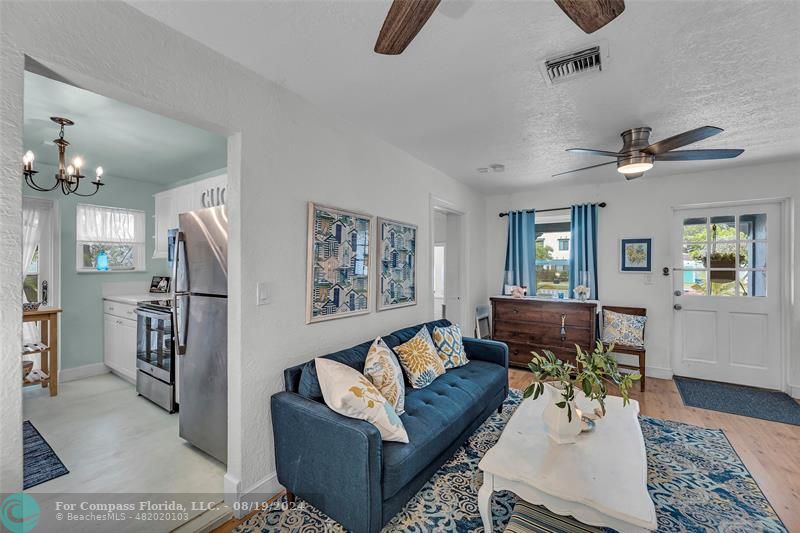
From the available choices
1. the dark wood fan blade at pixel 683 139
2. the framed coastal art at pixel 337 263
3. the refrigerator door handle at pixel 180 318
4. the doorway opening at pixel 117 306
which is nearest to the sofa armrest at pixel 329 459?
the doorway opening at pixel 117 306

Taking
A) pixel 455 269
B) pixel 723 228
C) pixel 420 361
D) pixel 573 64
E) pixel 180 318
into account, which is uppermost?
pixel 573 64

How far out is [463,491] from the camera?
208 centimetres

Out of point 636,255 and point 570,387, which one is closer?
point 570,387

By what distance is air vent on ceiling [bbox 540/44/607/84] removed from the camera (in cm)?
175

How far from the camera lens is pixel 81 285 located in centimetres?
402

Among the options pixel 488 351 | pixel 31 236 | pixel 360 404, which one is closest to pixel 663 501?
pixel 488 351

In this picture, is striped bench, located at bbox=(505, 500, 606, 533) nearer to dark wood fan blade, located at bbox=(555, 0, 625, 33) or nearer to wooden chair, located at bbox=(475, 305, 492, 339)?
dark wood fan blade, located at bbox=(555, 0, 625, 33)

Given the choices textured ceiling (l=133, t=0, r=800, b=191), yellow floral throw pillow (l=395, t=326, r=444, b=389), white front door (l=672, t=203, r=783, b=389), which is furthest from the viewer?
white front door (l=672, t=203, r=783, b=389)

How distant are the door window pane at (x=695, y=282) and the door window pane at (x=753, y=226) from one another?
1.87 ft

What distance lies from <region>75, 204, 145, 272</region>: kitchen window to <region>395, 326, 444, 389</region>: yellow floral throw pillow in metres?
3.93

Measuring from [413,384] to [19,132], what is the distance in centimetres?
238

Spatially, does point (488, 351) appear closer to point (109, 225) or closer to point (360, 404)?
point (360, 404)

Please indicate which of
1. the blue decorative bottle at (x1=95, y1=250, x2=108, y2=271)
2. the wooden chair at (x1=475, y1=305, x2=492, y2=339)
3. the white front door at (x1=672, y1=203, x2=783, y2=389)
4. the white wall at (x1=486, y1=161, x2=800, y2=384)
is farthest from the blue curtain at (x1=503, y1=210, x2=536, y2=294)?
Result: the blue decorative bottle at (x1=95, y1=250, x2=108, y2=271)

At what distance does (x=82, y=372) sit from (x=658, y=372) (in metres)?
6.85
